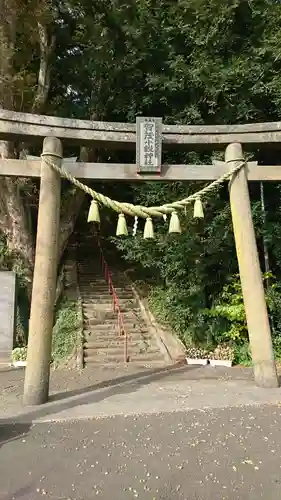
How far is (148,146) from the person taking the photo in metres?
5.23

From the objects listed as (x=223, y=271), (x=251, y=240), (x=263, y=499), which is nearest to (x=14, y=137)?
(x=251, y=240)

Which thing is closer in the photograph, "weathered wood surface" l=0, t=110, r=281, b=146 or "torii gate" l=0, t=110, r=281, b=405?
"torii gate" l=0, t=110, r=281, b=405

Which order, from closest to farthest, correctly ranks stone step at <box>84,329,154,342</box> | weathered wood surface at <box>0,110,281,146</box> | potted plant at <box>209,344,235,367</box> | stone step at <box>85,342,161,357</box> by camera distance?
weathered wood surface at <box>0,110,281,146</box>, potted plant at <box>209,344,235,367</box>, stone step at <box>85,342,161,357</box>, stone step at <box>84,329,154,342</box>

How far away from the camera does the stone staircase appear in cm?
805

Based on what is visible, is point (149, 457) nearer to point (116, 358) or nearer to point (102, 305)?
point (116, 358)

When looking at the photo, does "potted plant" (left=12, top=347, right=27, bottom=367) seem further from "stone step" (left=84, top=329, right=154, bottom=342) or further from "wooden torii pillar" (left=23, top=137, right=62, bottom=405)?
"wooden torii pillar" (left=23, top=137, right=62, bottom=405)

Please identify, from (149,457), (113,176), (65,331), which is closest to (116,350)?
(65,331)

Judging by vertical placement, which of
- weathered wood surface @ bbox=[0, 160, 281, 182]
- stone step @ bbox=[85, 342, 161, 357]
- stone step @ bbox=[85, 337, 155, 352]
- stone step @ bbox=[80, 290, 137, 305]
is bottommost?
stone step @ bbox=[85, 342, 161, 357]

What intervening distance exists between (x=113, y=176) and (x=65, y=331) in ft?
15.8

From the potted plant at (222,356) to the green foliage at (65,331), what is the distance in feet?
9.99

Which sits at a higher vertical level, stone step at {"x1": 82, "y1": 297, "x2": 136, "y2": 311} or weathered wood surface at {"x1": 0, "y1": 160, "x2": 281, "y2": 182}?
weathered wood surface at {"x1": 0, "y1": 160, "x2": 281, "y2": 182}

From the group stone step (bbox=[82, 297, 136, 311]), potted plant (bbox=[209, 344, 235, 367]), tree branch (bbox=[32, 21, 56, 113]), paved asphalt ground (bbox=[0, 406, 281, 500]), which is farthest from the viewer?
stone step (bbox=[82, 297, 136, 311])

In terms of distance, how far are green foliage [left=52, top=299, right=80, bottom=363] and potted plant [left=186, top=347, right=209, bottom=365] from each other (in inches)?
100.0

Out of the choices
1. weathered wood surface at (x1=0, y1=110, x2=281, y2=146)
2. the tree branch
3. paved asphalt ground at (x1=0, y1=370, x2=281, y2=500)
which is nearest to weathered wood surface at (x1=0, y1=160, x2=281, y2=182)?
weathered wood surface at (x1=0, y1=110, x2=281, y2=146)
